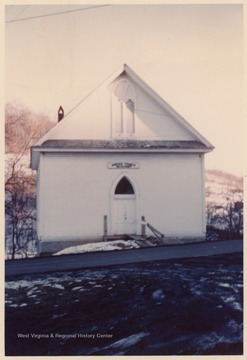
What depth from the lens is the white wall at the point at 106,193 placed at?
897cm

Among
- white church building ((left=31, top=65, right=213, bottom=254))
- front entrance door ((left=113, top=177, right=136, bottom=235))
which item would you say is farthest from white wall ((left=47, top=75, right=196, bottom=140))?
front entrance door ((left=113, top=177, right=136, bottom=235))

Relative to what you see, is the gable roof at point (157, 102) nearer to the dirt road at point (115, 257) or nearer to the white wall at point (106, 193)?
the white wall at point (106, 193)

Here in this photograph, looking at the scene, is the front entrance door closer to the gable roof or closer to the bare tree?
the gable roof

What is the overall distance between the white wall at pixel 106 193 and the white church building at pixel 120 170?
0.06ft

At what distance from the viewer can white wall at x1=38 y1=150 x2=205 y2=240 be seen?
897 centimetres

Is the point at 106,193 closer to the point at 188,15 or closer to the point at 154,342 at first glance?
the point at 154,342

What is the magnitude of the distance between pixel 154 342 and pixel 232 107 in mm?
4337

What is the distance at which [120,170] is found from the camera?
30.4ft

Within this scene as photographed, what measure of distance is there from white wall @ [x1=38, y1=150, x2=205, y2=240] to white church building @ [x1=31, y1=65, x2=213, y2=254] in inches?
0.8

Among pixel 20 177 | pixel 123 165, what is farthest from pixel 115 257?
pixel 20 177

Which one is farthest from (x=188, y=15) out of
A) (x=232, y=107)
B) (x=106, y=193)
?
(x=106, y=193)

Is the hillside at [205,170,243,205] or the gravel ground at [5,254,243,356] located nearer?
the gravel ground at [5,254,243,356]

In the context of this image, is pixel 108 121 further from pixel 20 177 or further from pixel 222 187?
pixel 222 187

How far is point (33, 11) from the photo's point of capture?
26.9 feet
